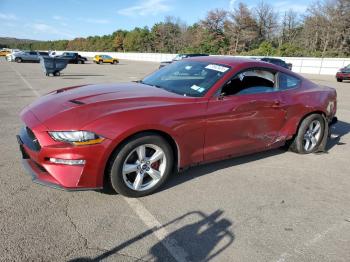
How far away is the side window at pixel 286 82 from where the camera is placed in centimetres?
517

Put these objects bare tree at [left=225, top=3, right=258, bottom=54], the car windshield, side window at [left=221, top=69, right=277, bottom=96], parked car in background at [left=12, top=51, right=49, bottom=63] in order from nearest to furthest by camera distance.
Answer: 1. the car windshield
2. side window at [left=221, top=69, right=277, bottom=96]
3. parked car in background at [left=12, top=51, right=49, bottom=63]
4. bare tree at [left=225, top=3, right=258, bottom=54]

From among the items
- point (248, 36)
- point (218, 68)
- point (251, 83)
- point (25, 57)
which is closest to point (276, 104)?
point (251, 83)

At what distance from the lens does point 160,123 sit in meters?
3.72

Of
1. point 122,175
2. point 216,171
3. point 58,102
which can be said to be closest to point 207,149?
point 216,171

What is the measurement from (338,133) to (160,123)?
526 cm

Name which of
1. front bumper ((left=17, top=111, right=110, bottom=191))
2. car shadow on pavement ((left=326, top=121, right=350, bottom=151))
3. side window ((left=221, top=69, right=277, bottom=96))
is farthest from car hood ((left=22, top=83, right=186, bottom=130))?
car shadow on pavement ((left=326, top=121, right=350, bottom=151))

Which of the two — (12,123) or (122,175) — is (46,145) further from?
(12,123)

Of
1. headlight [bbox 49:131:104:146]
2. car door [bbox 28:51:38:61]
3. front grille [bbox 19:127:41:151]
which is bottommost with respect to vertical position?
car door [bbox 28:51:38:61]

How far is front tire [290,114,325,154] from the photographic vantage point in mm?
5539

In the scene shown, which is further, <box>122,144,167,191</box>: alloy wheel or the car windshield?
the car windshield

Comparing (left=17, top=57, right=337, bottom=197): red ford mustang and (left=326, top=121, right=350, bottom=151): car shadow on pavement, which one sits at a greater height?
(left=17, top=57, right=337, bottom=197): red ford mustang

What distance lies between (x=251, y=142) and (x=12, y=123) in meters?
5.16

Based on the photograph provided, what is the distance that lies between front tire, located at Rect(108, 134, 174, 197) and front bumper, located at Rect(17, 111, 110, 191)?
0.59 ft

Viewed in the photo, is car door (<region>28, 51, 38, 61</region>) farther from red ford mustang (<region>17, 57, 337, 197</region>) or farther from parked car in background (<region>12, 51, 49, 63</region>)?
red ford mustang (<region>17, 57, 337, 197</region>)
